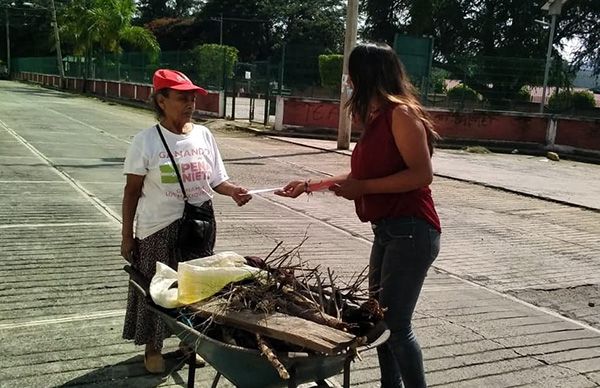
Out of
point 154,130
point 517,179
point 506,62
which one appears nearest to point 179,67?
point 506,62

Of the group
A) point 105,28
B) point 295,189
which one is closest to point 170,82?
point 295,189

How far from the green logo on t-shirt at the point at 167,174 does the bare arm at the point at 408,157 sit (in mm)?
1266

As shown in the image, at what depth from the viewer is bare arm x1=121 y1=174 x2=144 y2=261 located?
3568 millimetres

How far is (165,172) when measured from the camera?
354cm

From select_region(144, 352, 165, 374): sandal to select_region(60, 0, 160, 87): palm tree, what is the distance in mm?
39336

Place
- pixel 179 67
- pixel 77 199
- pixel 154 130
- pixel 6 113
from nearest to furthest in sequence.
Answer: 1. pixel 154 130
2. pixel 77 199
3. pixel 6 113
4. pixel 179 67

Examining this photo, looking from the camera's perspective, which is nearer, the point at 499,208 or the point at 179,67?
the point at 499,208

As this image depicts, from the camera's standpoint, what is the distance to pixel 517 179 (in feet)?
46.1

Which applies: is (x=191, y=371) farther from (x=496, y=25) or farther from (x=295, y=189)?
(x=496, y=25)

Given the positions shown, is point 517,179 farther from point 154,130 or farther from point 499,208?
point 154,130

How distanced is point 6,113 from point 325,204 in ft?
57.3

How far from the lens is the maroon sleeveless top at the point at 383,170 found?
2.93 m

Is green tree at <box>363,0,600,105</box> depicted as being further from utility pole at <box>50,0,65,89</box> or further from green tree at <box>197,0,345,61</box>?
utility pole at <box>50,0,65,89</box>

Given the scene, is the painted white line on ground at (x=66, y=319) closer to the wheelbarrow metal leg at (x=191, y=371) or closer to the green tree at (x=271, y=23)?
the wheelbarrow metal leg at (x=191, y=371)
